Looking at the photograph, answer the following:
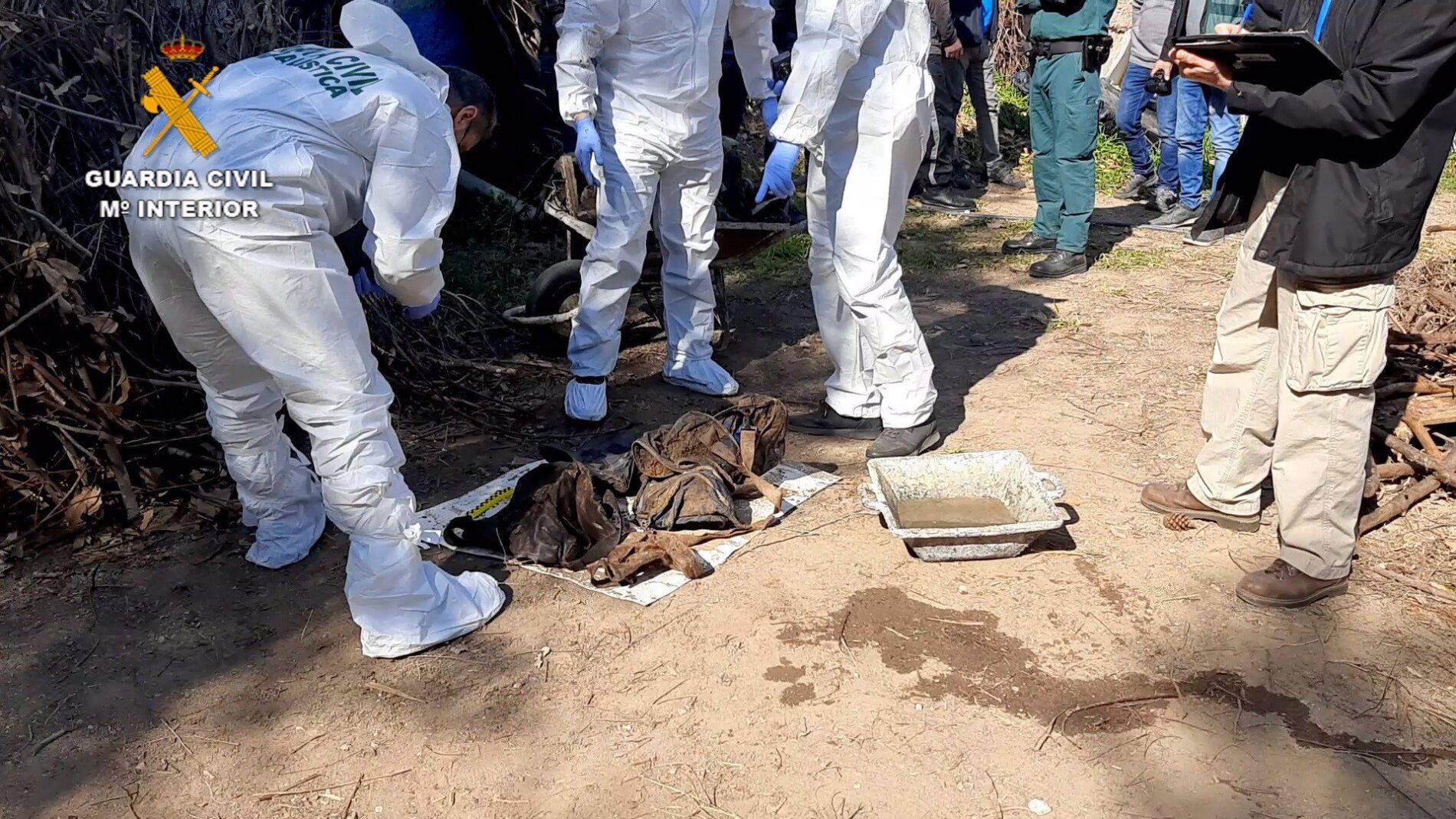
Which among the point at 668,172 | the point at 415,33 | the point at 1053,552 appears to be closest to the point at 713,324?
the point at 668,172

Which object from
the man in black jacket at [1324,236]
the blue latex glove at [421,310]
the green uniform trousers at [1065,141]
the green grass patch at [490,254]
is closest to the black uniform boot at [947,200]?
the green uniform trousers at [1065,141]

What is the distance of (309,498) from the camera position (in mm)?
3523

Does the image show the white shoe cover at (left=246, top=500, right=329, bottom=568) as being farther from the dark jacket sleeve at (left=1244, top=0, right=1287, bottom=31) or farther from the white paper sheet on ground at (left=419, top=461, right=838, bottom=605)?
the dark jacket sleeve at (left=1244, top=0, right=1287, bottom=31)

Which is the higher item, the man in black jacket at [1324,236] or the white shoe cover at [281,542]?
the man in black jacket at [1324,236]

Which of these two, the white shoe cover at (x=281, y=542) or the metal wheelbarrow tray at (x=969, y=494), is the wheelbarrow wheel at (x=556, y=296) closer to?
the white shoe cover at (x=281, y=542)

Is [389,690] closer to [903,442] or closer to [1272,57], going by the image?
[903,442]

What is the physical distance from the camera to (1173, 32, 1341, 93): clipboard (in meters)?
2.75

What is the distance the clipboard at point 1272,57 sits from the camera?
2746 millimetres

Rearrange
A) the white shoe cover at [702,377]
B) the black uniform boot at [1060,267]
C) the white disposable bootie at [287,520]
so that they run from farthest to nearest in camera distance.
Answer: the black uniform boot at [1060,267] < the white shoe cover at [702,377] < the white disposable bootie at [287,520]

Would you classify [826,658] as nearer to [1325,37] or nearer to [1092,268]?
[1325,37]

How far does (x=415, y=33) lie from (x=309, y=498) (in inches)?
178

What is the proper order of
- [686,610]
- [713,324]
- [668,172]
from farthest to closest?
[713,324]
[668,172]
[686,610]

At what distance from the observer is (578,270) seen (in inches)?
207

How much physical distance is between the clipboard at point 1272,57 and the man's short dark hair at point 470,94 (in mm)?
1902
